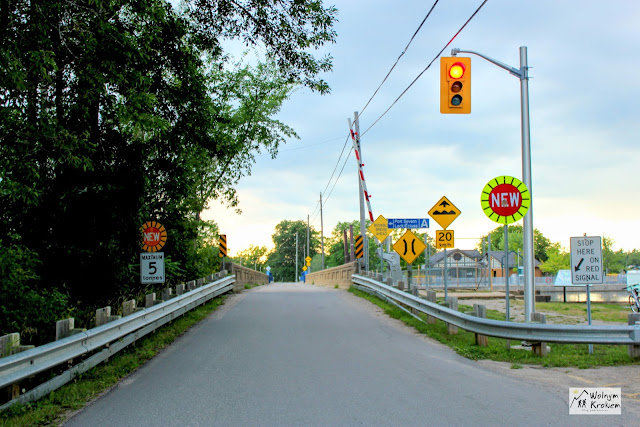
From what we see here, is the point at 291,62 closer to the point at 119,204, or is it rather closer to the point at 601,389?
the point at 119,204

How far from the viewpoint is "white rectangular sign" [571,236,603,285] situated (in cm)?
981

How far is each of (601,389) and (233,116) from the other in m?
20.5

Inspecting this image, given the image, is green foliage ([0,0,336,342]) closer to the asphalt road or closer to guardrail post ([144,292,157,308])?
guardrail post ([144,292,157,308])

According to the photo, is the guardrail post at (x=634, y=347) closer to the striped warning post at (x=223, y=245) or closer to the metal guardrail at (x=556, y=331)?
the metal guardrail at (x=556, y=331)

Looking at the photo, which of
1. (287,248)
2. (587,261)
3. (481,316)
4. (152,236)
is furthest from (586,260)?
(287,248)

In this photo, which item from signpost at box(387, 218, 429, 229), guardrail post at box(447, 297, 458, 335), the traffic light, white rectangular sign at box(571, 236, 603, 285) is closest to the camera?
white rectangular sign at box(571, 236, 603, 285)

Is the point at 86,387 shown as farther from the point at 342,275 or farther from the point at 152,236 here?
the point at 342,275

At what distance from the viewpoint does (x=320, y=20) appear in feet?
40.3

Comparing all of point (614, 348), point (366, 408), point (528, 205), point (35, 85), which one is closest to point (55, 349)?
point (366, 408)

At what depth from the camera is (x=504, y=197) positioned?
10547 millimetres

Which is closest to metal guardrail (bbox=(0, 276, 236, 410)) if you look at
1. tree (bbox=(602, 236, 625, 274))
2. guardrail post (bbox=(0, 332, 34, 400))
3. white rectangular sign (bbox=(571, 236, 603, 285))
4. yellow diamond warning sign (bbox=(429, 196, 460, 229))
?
guardrail post (bbox=(0, 332, 34, 400))

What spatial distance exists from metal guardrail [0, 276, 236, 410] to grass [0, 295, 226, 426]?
0.11 metres

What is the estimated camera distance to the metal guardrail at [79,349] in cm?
585

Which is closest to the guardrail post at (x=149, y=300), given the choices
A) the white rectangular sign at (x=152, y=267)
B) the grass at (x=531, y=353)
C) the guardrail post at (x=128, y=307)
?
the guardrail post at (x=128, y=307)
